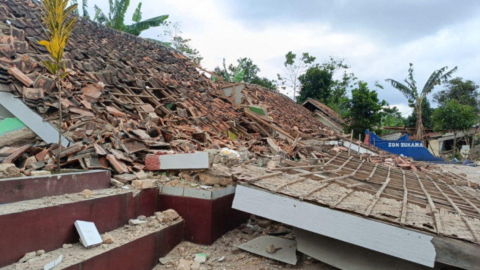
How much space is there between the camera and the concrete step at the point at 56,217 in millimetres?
2188

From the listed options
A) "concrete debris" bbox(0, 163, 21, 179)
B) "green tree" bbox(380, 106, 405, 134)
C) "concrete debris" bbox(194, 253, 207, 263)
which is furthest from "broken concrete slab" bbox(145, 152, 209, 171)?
"green tree" bbox(380, 106, 405, 134)

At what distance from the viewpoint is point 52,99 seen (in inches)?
172

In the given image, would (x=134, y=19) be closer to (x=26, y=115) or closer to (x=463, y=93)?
(x=26, y=115)

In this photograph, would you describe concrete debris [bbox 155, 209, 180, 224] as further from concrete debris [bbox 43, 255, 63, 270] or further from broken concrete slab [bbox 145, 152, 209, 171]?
concrete debris [bbox 43, 255, 63, 270]

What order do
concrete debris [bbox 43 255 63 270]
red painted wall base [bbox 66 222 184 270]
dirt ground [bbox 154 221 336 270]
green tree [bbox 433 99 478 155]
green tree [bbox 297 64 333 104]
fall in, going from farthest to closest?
1. green tree [bbox 297 64 333 104]
2. green tree [bbox 433 99 478 155]
3. dirt ground [bbox 154 221 336 270]
4. red painted wall base [bbox 66 222 184 270]
5. concrete debris [bbox 43 255 63 270]

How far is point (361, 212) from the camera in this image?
274 centimetres

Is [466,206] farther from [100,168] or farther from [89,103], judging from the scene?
[89,103]

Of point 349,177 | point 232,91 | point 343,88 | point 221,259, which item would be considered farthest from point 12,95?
point 343,88

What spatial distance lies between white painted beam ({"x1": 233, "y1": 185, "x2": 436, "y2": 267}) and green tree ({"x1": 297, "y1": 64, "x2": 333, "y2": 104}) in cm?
2103

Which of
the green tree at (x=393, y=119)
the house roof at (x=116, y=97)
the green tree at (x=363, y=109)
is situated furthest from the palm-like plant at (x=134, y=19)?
the green tree at (x=393, y=119)

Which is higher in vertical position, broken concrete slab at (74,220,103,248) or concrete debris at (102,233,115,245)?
broken concrete slab at (74,220,103,248)

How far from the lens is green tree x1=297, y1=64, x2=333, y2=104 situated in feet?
74.9

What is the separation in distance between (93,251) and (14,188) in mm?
882

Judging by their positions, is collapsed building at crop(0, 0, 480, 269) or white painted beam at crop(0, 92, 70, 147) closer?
collapsed building at crop(0, 0, 480, 269)
